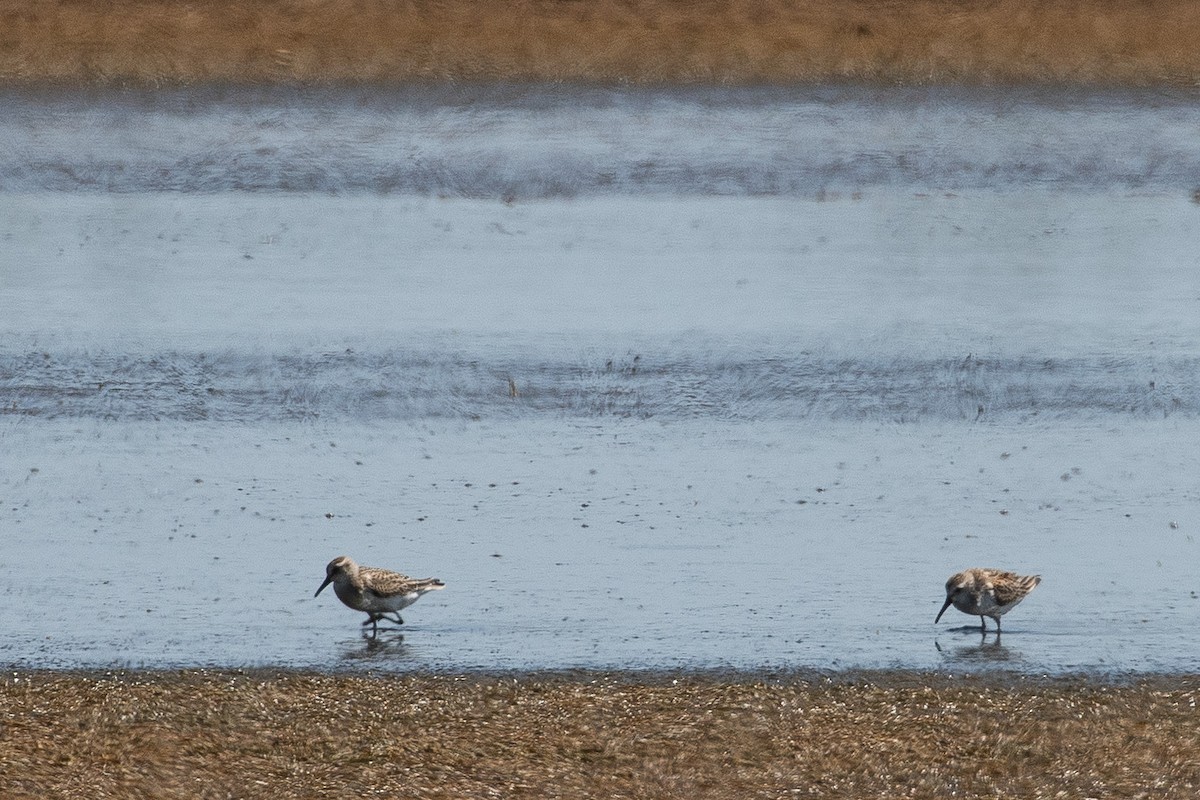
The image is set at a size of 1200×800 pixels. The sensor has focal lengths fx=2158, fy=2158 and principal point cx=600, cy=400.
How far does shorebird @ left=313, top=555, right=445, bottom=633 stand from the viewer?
950cm

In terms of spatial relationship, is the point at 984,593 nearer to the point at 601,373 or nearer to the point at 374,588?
the point at 374,588

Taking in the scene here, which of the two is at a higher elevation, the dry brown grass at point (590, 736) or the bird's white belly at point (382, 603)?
the bird's white belly at point (382, 603)

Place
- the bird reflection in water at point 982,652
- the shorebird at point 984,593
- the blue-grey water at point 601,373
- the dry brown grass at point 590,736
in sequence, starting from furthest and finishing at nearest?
the blue-grey water at point 601,373
the shorebird at point 984,593
the bird reflection in water at point 982,652
the dry brown grass at point 590,736

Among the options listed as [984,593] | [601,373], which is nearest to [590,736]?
[984,593]

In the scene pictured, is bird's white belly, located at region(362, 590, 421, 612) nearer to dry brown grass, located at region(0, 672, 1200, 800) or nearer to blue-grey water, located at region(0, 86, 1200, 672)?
blue-grey water, located at region(0, 86, 1200, 672)

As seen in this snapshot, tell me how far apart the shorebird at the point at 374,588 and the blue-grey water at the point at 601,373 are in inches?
6.1

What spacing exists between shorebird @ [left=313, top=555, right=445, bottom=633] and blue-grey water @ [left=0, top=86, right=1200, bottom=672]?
154 mm

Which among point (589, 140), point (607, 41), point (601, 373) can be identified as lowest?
point (601, 373)

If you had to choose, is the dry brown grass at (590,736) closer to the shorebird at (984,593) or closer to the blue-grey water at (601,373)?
the blue-grey water at (601,373)

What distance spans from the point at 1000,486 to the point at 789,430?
1.60 m

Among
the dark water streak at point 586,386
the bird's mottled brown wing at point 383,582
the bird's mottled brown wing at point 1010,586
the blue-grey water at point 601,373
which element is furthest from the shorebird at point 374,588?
the dark water streak at point 586,386

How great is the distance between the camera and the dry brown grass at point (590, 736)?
305 inches

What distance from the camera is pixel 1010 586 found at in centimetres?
958

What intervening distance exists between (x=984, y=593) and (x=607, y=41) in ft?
40.3
